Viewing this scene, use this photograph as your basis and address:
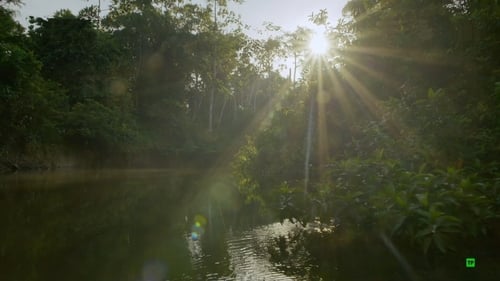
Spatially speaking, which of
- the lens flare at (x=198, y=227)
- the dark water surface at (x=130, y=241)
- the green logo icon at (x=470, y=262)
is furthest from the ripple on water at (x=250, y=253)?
the green logo icon at (x=470, y=262)

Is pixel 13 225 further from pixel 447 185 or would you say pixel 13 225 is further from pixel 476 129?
pixel 476 129

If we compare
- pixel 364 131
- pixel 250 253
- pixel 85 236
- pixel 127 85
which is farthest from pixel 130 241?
pixel 127 85

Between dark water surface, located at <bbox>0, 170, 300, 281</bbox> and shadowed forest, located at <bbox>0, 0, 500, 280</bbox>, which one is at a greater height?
shadowed forest, located at <bbox>0, 0, 500, 280</bbox>

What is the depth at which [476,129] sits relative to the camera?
8.03 metres

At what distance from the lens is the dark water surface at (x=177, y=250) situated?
532 centimetres

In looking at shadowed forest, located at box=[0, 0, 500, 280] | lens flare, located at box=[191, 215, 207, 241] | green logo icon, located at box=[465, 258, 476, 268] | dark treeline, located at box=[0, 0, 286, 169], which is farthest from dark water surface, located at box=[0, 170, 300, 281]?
dark treeline, located at box=[0, 0, 286, 169]

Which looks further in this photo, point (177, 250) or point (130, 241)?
point (130, 241)

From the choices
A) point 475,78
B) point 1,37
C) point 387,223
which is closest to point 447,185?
point 387,223

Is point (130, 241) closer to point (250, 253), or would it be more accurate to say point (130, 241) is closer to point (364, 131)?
point (250, 253)

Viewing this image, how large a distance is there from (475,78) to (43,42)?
33.9m

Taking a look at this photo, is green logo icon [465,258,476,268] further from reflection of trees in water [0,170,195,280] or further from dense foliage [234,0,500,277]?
reflection of trees in water [0,170,195,280]

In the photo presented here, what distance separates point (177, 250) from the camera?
6.81m

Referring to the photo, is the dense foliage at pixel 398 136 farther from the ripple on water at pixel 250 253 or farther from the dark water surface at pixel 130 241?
the dark water surface at pixel 130 241

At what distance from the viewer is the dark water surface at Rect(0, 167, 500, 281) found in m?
5.32
